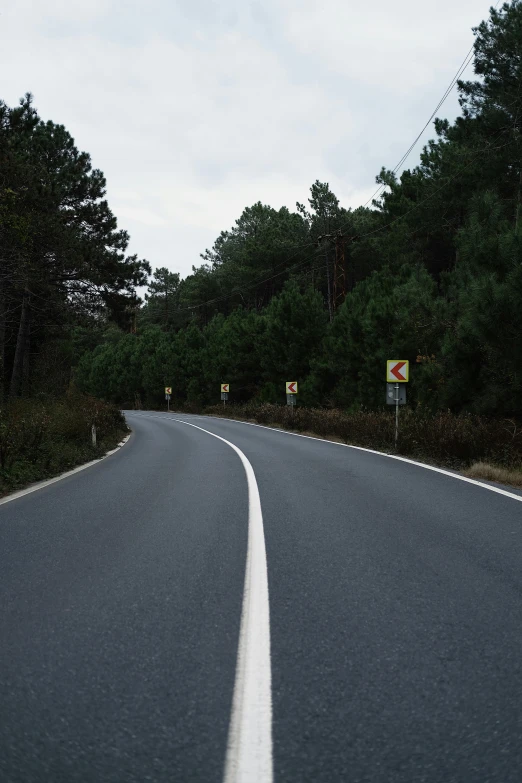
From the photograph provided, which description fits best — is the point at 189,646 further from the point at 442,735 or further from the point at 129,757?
the point at 442,735

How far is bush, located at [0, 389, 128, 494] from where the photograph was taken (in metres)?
12.2

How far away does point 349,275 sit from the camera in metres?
62.8

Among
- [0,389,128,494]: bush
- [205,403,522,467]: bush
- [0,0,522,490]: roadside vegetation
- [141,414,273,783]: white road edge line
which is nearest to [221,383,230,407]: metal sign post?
[0,0,522,490]: roadside vegetation

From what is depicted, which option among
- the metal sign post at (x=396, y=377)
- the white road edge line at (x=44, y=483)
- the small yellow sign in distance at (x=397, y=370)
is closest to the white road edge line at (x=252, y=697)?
the white road edge line at (x=44, y=483)

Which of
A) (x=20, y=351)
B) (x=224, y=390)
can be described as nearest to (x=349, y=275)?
(x=224, y=390)

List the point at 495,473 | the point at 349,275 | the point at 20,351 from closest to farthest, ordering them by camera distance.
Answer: the point at 495,473, the point at 20,351, the point at 349,275

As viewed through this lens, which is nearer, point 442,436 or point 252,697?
point 252,697

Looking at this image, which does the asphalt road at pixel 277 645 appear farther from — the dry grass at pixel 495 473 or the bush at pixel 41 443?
the bush at pixel 41 443

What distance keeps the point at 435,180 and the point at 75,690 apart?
1393 inches

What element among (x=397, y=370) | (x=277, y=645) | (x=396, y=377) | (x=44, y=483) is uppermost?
(x=397, y=370)

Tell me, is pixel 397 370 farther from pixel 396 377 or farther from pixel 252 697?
pixel 252 697

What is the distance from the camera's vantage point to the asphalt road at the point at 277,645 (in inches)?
95.4

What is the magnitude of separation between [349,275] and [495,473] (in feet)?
173

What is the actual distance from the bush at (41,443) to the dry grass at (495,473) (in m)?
8.32
